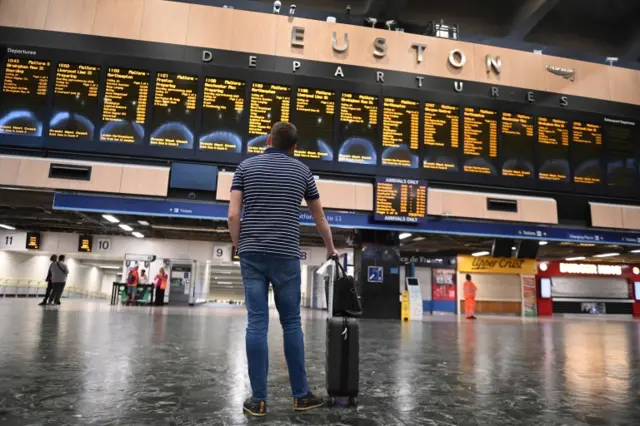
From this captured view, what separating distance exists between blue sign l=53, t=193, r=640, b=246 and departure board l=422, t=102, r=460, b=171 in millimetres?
1347

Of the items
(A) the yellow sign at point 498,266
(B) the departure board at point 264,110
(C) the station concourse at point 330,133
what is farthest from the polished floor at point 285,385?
(A) the yellow sign at point 498,266

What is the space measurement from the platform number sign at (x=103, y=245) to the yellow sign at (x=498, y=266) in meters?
18.9

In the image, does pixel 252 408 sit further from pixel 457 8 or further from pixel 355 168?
pixel 457 8

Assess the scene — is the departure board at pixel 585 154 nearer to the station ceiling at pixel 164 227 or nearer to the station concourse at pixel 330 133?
the station concourse at pixel 330 133

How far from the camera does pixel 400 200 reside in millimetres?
9852

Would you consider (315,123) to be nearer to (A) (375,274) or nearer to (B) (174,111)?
(B) (174,111)

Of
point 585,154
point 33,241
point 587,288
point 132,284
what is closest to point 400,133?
point 585,154

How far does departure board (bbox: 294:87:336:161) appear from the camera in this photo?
31.1 ft

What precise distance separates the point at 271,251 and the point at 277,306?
1.07ft

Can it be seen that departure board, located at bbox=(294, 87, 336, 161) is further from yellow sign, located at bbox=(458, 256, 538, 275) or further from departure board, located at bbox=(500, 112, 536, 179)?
yellow sign, located at bbox=(458, 256, 538, 275)

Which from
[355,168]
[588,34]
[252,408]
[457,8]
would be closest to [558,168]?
[355,168]

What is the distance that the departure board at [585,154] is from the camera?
417 inches

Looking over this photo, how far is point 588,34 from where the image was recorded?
16219mm

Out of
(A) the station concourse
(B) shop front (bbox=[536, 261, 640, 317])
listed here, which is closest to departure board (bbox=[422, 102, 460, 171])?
(A) the station concourse
